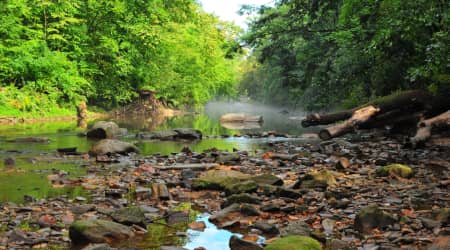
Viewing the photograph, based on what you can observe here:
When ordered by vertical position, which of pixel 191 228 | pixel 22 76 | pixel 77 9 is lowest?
pixel 191 228

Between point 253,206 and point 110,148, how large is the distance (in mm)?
6642

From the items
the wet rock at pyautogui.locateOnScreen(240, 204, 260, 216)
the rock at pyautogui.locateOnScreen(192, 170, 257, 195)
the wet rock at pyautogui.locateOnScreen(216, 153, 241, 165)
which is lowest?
the wet rock at pyautogui.locateOnScreen(240, 204, 260, 216)

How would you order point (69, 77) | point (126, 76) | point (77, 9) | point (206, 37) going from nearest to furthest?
point (69, 77)
point (77, 9)
point (126, 76)
point (206, 37)

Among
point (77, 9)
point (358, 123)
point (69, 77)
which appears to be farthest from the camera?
point (77, 9)

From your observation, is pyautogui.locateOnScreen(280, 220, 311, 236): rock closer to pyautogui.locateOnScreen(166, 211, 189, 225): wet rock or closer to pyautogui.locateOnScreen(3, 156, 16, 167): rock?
pyautogui.locateOnScreen(166, 211, 189, 225): wet rock

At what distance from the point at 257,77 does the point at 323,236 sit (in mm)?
82383

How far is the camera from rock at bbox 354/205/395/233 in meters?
4.94

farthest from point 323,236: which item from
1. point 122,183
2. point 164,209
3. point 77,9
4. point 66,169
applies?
point 77,9

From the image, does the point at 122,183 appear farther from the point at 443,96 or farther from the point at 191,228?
the point at 443,96

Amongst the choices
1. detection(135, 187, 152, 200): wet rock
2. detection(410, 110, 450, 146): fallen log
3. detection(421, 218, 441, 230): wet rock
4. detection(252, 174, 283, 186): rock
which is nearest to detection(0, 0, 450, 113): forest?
detection(410, 110, 450, 146): fallen log

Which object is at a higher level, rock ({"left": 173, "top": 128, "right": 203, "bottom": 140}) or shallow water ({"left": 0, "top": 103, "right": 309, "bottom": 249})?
rock ({"left": 173, "top": 128, "right": 203, "bottom": 140})

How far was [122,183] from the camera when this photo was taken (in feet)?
25.1

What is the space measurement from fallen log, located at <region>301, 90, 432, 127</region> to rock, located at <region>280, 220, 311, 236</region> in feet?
27.9

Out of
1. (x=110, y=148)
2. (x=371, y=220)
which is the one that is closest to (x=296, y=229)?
(x=371, y=220)
